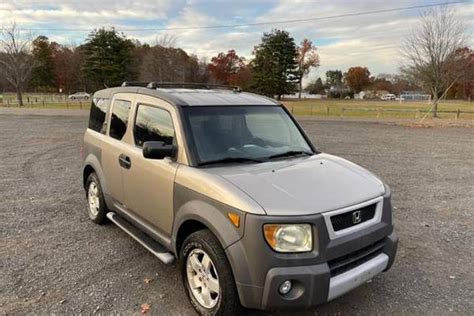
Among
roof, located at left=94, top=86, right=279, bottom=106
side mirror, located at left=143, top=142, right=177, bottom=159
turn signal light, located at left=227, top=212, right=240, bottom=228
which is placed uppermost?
roof, located at left=94, top=86, right=279, bottom=106

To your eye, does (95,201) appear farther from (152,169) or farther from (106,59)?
(106,59)

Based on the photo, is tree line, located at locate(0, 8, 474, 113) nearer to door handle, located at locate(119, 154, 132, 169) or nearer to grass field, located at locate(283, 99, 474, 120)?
grass field, located at locate(283, 99, 474, 120)

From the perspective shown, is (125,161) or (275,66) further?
(275,66)

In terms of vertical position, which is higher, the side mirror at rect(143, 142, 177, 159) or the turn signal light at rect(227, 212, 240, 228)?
the side mirror at rect(143, 142, 177, 159)

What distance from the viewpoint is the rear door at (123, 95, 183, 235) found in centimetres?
331

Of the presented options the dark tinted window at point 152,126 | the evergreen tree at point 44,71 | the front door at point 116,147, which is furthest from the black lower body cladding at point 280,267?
the evergreen tree at point 44,71

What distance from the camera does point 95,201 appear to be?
5.01 meters

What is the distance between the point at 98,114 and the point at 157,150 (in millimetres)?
2331

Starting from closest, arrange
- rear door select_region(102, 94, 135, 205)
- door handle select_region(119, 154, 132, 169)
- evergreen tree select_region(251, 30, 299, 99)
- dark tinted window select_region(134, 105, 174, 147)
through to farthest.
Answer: dark tinted window select_region(134, 105, 174, 147) → door handle select_region(119, 154, 132, 169) → rear door select_region(102, 94, 135, 205) → evergreen tree select_region(251, 30, 299, 99)

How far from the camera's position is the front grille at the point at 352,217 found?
262cm

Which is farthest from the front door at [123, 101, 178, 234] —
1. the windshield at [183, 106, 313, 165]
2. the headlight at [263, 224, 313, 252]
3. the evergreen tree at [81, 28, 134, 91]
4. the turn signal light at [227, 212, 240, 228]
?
the evergreen tree at [81, 28, 134, 91]

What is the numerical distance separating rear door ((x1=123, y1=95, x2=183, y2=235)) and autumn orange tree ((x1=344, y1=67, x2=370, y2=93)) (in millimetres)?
122808

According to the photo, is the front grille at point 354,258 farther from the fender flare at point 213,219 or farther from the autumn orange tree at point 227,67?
the autumn orange tree at point 227,67

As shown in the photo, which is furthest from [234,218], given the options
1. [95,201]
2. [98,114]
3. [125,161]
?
[98,114]
